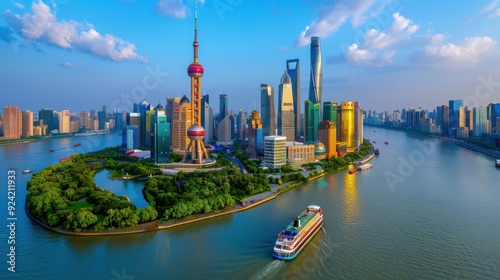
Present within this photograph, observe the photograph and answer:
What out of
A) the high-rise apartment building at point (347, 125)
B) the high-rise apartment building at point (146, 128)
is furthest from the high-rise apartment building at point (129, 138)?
the high-rise apartment building at point (347, 125)

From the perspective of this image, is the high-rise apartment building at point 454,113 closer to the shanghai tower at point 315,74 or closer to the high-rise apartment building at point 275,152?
the shanghai tower at point 315,74

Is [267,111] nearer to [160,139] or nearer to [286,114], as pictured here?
[286,114]

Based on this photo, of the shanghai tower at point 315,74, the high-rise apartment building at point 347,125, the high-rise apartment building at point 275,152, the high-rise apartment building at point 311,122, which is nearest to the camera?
the high-rise apartment building at point 275,152

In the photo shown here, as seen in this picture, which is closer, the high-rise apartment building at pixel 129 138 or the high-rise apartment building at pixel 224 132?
the high-rise apartment building at pixel 129 138

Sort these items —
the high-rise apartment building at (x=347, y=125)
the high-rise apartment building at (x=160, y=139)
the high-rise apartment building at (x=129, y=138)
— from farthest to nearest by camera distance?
the high-rise apartment building at (x=129, y=138)
the high-rise apartment building at (x=347, y=125)
the high-rise apartment building at (x=160, y=139)

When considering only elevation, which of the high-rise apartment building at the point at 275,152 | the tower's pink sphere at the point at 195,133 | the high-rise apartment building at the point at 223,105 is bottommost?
the high-rise apartment building at the point at 275,152

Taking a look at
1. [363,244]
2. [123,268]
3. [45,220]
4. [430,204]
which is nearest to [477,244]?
[363,244]

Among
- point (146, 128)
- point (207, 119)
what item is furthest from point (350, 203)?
point (207, 119)

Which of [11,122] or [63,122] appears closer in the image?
[11,122]
